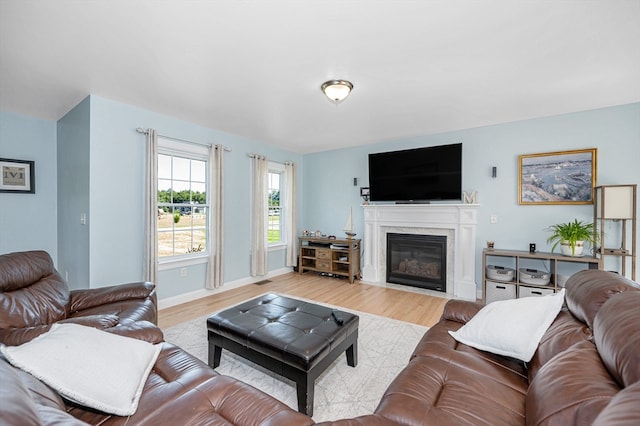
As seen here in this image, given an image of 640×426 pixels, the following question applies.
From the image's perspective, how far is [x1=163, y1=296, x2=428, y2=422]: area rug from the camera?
1.80 meters

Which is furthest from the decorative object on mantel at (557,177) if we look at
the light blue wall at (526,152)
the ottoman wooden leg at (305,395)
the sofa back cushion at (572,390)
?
Result: the ottoman wooden leg at (305,395)

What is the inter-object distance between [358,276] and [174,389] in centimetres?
400

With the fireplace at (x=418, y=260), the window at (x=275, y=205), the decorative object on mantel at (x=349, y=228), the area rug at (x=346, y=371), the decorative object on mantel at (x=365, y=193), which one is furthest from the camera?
the window at (x=275, y=205)

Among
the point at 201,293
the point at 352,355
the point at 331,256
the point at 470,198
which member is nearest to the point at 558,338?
the point at 352,355

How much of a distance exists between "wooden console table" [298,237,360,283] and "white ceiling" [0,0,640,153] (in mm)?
2409

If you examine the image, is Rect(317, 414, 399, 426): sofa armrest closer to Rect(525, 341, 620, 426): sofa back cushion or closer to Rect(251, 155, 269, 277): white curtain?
Rect(525, 341, 620, 426): sofa back cushion

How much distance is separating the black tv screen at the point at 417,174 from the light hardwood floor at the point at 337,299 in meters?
1.54

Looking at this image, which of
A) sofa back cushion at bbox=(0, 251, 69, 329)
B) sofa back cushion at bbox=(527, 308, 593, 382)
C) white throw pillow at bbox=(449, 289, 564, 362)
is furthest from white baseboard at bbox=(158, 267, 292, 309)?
sofa back cushion at bbox=(527, 308, 593, 382)

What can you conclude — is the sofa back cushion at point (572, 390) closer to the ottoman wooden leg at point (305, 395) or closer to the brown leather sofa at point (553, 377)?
the brown leather sofa at point (553, 377)

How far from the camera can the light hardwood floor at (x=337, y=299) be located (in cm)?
329

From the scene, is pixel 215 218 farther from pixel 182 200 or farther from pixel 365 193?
pixel 365 193

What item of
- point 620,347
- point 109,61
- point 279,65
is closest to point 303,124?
point 279,65

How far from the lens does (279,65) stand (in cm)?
229

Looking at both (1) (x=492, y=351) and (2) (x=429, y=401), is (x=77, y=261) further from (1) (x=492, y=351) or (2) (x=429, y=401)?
(1) (x=492, y=351)
